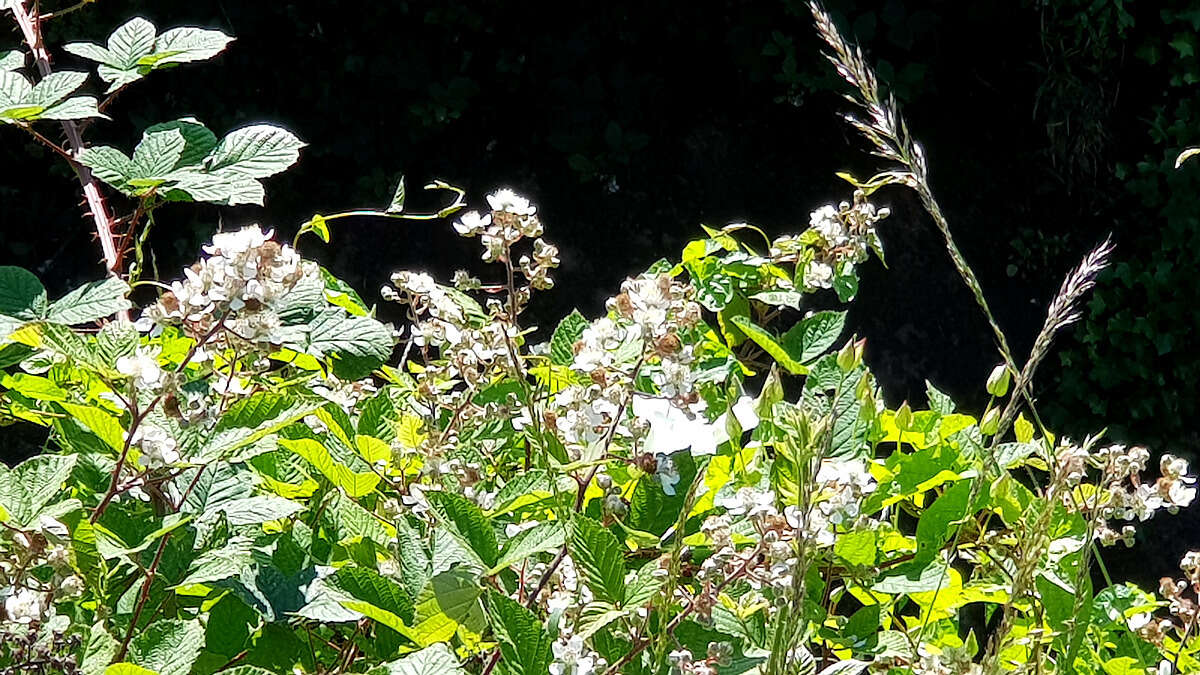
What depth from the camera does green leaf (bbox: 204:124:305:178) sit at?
1012mm

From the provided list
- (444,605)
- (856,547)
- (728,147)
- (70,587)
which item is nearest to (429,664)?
(444,605)

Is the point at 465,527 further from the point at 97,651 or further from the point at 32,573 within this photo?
the point at 32,573

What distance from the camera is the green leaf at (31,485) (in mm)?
812

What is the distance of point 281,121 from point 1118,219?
8.33 feet

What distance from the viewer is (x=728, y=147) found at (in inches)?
150

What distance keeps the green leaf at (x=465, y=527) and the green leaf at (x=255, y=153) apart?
1.13 ft

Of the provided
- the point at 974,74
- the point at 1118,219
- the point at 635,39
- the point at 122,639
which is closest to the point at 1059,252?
the point at 1118,219

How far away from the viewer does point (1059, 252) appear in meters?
3.78

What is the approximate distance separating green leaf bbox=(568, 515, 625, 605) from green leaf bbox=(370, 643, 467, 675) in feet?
0.34

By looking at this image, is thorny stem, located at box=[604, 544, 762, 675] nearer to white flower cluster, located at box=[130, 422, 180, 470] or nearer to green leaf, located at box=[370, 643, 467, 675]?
green leaf, located at box=[370, 643, 467, 675]

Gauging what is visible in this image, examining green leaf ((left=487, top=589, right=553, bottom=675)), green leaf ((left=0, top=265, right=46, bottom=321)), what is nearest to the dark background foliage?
green leaf ((left=0, top=265, right=46, bottom=321))

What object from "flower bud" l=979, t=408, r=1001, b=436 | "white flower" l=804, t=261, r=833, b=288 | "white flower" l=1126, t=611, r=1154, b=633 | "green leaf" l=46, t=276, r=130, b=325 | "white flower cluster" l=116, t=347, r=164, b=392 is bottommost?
"white flower" l=1126, t=611, r=1154, b=633

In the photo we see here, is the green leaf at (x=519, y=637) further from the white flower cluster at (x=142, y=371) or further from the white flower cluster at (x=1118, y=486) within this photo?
the white flower cluster at (x=1118, y=486)

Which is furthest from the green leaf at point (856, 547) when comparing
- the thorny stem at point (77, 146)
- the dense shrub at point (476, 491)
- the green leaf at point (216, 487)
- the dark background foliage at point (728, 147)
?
the dark background foliage at point (728, 147)
